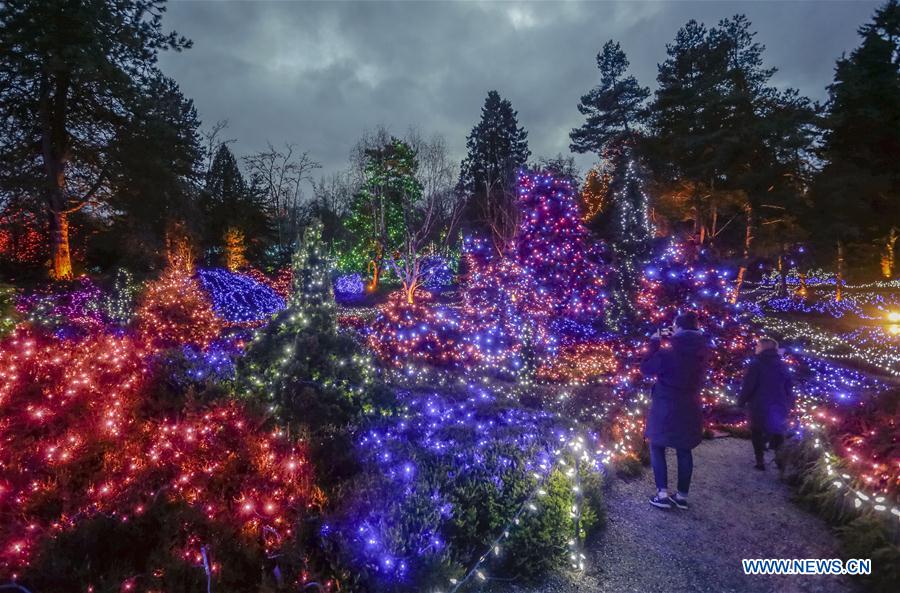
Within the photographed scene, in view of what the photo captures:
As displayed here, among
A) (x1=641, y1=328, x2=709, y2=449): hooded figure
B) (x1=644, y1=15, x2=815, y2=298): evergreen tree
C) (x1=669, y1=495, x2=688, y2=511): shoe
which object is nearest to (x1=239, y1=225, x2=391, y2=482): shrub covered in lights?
(x1=641, y1=328, x2=709, y2=449): hooded figure

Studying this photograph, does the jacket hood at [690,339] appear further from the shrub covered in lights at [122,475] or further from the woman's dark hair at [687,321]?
the shrub covered in lights at [122,475]

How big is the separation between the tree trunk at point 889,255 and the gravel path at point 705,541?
25.8 m

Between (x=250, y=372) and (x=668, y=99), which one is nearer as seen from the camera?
(x=250, y=372)

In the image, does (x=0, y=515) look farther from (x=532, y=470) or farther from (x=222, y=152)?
(x=222, y=152)

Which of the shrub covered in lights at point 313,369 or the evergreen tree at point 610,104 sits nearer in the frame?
the shrub covered in lights at point 313,369

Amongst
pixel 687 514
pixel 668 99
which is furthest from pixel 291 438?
pixel 668 99

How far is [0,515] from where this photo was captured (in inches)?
125

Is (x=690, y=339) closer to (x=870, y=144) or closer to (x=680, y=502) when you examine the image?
(x=680, y=502)

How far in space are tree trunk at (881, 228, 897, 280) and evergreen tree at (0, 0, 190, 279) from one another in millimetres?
34965

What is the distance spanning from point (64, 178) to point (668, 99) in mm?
28809

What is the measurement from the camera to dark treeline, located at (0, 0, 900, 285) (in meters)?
16.3

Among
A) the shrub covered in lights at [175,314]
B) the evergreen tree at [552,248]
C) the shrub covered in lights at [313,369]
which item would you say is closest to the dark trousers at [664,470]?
the shrub covered in lights at [313,369]

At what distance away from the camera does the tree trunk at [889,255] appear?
2267 centimetres

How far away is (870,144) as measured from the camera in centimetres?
2367
